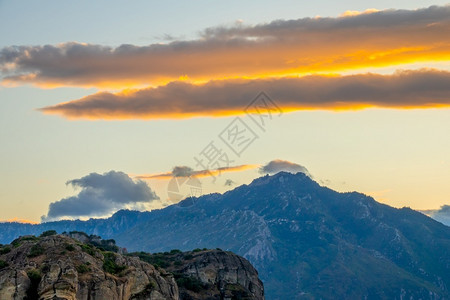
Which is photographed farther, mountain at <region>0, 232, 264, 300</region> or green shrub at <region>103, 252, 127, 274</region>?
green shrub at <region>103, 252, 127, 274</region>

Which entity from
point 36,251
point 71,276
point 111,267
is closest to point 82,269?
point 71,276

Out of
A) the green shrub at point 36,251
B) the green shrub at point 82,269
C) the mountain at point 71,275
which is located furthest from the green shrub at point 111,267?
the green shrub at point 36,251

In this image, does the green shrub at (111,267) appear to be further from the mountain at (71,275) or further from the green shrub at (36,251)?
the green shrub at (36,251)

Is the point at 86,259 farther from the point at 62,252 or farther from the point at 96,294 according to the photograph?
the point at 96,294

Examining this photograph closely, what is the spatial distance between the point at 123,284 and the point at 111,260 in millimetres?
26100

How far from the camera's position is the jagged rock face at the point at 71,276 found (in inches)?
5846

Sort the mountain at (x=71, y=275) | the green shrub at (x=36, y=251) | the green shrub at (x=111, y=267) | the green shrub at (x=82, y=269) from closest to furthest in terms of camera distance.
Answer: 1. the mountain at (x=71, y=275)
2. the green shrub at (x=82, y=269)
3. the green shrub at (x=36, y=251)
4. the green shrub at (x=111, y=267)

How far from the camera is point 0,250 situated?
7623 inches

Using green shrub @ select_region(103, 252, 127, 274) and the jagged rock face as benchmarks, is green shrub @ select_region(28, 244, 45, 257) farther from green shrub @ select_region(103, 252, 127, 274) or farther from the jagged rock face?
green shrub @ select_region(103, 252, 127, 274)

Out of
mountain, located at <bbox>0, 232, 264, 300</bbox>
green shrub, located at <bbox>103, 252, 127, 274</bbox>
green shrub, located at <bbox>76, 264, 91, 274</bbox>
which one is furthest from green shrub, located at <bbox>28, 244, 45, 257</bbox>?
green shrub, located at <bbox>103, 252, 127, 274</bbox>

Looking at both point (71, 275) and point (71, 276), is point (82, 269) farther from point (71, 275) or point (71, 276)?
point (71, 276)

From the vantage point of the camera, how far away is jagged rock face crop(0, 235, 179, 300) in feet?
487

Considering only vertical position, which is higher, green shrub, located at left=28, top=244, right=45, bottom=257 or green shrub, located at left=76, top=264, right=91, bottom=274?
green shrub, located at left=28, top=244, right=45, bottom=257

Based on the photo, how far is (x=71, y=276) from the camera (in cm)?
15475
